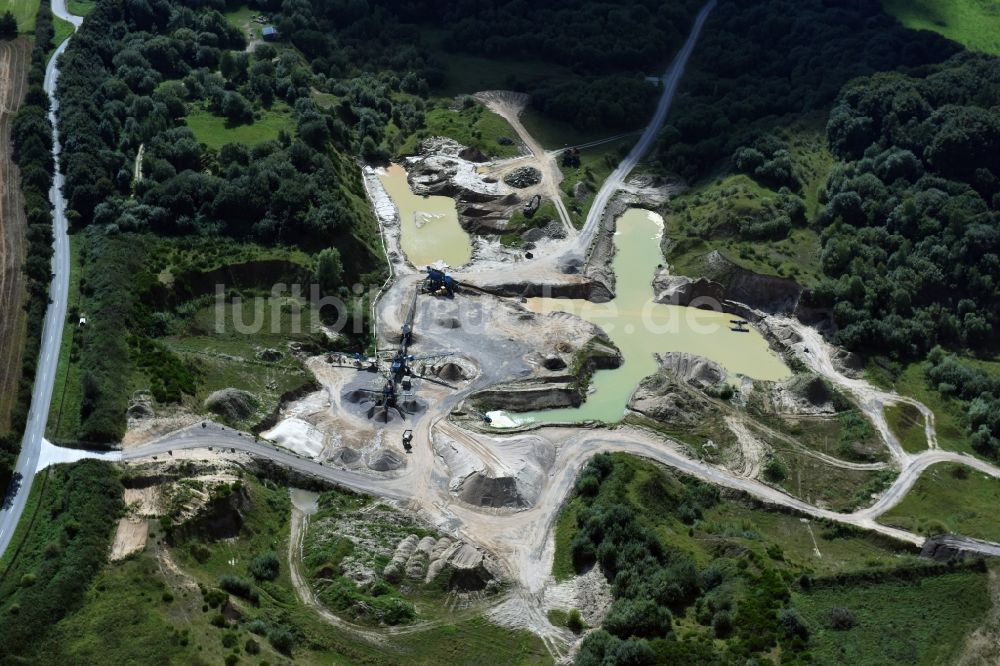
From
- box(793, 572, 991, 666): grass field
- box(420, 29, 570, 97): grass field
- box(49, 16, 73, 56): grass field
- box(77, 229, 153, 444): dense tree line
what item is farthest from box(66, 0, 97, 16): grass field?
box(793, 572, 991, 666): grass field

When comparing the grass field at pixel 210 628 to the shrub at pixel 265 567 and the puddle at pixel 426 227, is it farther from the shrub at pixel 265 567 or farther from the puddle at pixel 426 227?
the puddle at pixel 426 227

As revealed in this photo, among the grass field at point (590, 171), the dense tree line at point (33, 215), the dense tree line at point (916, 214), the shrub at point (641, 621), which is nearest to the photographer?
the shrub at point (641, 621)

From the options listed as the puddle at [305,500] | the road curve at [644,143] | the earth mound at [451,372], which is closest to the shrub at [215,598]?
the puddle at [305,500]

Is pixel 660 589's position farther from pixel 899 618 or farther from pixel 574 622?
pixel 899 618

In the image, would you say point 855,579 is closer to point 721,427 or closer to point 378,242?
point 721,427

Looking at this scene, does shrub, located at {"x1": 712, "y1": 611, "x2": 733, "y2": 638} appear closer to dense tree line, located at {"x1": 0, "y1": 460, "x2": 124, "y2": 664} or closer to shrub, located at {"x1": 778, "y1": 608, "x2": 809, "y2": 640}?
shrub, located at {"x1": 778, "y1": 608, "x2": 809, "y2": 640}

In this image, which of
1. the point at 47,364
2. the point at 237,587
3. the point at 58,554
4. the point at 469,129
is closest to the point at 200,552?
the point at 237,587

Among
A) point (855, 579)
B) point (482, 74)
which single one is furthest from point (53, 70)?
point (855, 579)
